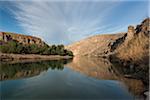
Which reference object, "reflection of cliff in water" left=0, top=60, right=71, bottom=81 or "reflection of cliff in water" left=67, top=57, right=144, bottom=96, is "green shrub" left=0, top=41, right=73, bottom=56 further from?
"reflection of cliff in water" left=67, top=57, right=144, bottom=96

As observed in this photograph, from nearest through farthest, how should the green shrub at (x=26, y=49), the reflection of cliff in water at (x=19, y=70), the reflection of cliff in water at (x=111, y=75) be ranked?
the reflection of cliff in water at (x=111, y=75)
the reflection of cliff in water at (x=19, y=70)
the green shrub at (x=26, y=49)

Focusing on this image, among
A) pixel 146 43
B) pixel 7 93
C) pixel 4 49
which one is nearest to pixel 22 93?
pixel 7 93

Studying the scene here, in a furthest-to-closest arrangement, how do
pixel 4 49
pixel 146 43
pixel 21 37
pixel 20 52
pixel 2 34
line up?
1. pixel 21 37
2. pixel 2 34
3. pixel 20 52
4. pixel 4 49
5. pixel 146 43

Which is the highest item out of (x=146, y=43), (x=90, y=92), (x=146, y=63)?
(x=146, y=43)

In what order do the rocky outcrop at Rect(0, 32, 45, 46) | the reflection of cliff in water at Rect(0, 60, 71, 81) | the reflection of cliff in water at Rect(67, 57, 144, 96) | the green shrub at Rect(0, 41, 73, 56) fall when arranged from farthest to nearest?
1. the rocky outcrop at Rect(0, 32, 45, 46)
2. the green shrub at Rect(0, 41, 73, 56)
3. the reflection of cliff in water at Rect(0, 60, 71, 81)
4. the reflection of cliff in water at Rect(67, 57, 144, 96)

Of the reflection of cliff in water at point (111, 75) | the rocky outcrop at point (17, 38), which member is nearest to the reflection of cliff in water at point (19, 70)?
the reflection of cliff in water at point (111, 75)

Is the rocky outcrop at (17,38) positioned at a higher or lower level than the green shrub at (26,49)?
higher

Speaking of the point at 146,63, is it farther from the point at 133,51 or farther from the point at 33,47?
the point at 33,47

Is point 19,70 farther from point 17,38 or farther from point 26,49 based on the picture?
point 17,38

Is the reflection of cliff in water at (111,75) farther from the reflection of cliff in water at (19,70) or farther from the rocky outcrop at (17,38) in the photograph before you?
the rocky outcrop at (17,38)

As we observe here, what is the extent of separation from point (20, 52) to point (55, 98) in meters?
67.3

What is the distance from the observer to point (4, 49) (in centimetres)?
7331

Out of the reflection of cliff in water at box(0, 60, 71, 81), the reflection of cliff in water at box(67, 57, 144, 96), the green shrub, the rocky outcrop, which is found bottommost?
the reflection of cliff in water at box(67, 57, 144, 96)

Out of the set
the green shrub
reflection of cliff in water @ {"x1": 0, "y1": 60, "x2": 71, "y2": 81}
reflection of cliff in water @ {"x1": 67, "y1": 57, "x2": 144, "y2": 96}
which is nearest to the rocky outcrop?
the green shrub
